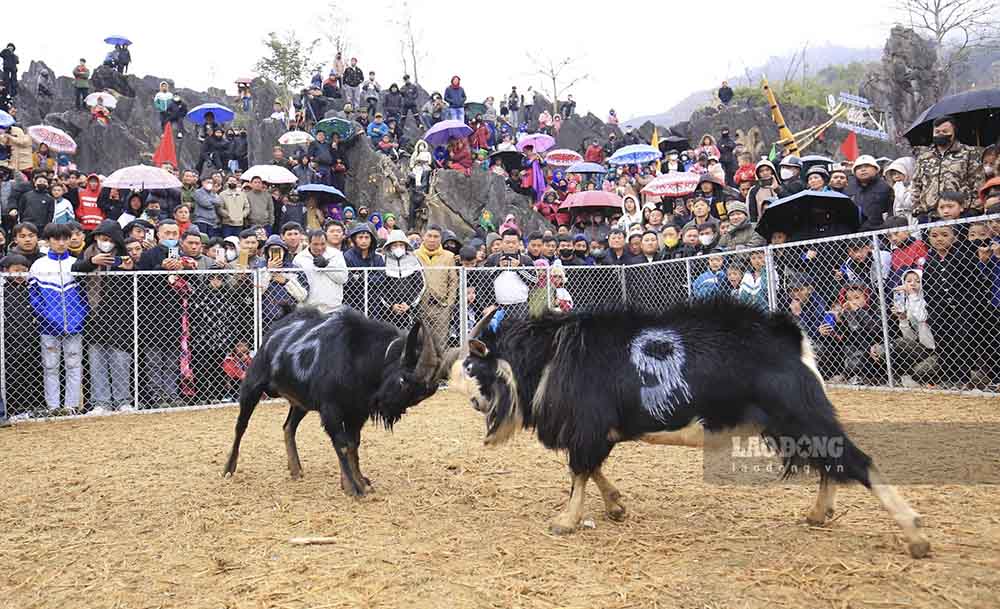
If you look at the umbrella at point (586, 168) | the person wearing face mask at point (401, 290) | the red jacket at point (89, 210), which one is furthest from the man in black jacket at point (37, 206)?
the umbrella at point (586, 168)

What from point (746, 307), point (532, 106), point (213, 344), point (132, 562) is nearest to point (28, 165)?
point (213, 344)

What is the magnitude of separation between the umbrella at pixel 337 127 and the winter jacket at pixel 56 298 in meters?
11.0

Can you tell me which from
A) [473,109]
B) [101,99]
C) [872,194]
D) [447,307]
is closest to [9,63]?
[101,99]

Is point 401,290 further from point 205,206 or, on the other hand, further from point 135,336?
point 205,206

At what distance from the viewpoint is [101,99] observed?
21141 mm

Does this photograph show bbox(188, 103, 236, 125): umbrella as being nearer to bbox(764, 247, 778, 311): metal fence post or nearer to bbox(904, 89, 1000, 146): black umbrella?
bbox(764, 247, 778, 311): metal fence post

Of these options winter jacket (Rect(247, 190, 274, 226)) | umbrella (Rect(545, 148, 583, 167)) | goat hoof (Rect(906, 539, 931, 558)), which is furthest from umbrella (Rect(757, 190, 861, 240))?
umbrella (Rect(545, 148, 583, 167))

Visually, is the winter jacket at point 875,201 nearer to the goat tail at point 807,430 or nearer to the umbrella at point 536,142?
the goat tail at point 807,430

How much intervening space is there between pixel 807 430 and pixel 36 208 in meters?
12.1

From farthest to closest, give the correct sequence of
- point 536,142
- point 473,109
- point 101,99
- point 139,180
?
point 473,109 → point 536,142 → point 101,99 → point 139,180

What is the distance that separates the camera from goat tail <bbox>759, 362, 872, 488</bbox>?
3.19 meters

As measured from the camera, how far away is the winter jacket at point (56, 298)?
785 centimetres

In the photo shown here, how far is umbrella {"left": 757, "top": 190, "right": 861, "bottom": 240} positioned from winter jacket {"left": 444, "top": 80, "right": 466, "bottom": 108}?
15.9 meters

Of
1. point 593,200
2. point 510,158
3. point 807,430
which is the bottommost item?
point 807,430
